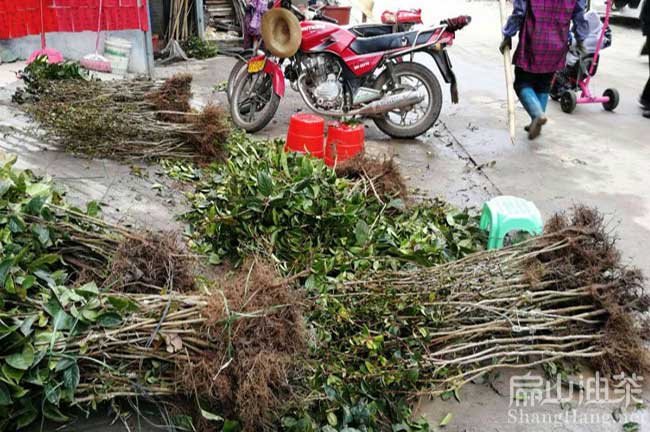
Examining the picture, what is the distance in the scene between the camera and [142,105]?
4.99 m

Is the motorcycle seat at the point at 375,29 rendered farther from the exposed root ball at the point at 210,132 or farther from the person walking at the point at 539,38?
the exposed root ball at the point at 210,132

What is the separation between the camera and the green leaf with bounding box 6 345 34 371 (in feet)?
6.80

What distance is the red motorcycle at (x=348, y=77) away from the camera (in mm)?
5723

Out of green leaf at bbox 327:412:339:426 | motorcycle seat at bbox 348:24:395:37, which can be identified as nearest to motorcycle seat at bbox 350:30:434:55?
motorcycle seat at bbox 348:24:395:37

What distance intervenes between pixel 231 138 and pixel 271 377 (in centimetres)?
344

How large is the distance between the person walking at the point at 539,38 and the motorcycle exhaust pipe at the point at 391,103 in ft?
3.63

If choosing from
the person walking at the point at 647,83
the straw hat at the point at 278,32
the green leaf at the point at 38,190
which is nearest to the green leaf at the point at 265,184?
the green leaf at the point at 38,190

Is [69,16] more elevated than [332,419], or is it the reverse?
[69,16]

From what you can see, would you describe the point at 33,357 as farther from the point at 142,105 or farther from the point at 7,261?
the point at 142,105

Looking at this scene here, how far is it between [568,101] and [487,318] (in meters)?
5.45

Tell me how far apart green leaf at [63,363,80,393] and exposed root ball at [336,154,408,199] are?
235 cm

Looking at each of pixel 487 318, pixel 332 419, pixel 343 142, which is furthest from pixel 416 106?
pixel 332 419

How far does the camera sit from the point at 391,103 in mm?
5816

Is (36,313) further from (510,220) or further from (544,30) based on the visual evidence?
(544,30)
